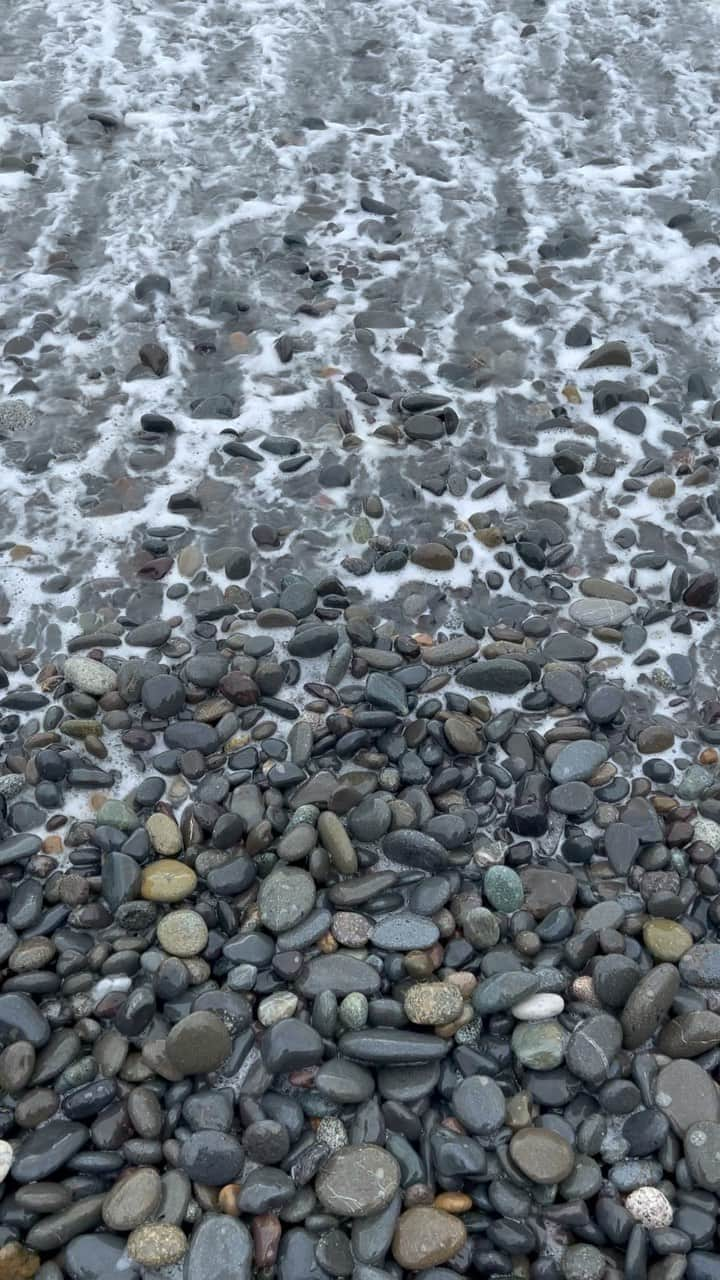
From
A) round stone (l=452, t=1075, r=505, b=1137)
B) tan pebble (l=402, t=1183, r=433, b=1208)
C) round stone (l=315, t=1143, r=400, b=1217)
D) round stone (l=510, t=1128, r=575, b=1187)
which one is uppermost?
round stone (l=315, t=1143, r=400, b=1217)

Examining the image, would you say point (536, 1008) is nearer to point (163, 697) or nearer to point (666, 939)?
point (666, 939)

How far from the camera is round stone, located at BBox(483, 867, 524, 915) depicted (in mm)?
3047

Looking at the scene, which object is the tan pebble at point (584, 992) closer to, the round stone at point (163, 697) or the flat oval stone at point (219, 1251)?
the flat oval stone at point (219, 1251)

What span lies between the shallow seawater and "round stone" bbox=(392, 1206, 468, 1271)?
2044 millimetres

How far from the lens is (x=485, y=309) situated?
5121mm

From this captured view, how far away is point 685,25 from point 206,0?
3577 mm

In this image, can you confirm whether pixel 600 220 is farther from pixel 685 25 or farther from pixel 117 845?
pixel 117 845

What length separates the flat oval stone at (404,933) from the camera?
2.93 meters

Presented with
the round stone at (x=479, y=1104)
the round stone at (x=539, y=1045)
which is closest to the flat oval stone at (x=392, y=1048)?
the round stone at (x=479, y=1104)

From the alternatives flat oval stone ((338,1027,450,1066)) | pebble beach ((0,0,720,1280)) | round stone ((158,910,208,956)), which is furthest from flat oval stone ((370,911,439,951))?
round stone ((158,910,208,956))

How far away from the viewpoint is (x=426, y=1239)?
2.42 metres

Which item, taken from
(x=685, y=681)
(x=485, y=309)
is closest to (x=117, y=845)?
(x=685, y=681)

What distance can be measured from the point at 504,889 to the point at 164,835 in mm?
1142

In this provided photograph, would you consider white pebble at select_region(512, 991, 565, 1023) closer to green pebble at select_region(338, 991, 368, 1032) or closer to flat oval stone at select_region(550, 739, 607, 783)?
green pebble at select_region(338, 991, 368, 1032)
